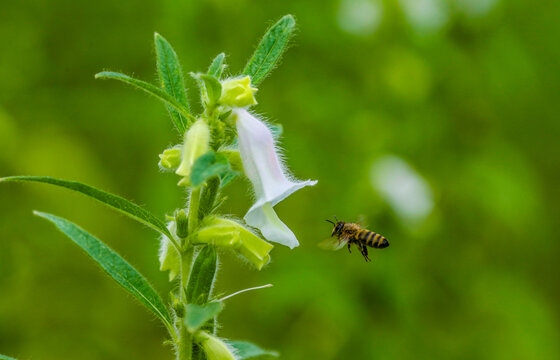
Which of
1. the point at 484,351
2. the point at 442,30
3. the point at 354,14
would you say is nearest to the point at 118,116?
the point at 354,14

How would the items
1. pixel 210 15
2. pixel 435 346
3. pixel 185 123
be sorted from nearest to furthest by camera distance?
pixel 185 123
pixel 435 346
pixel 210 15

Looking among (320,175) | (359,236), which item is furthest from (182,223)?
(320,175)

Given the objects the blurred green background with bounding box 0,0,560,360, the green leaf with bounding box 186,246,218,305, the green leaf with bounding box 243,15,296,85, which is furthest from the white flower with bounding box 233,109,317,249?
the blurred green background with bounding box 0,0,560,360

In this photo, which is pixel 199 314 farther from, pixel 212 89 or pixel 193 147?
pixel 212 89

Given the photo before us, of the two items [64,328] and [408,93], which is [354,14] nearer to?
[408,93]

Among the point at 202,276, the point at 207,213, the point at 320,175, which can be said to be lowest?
the point at 202,276

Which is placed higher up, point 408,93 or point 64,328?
point 408,93

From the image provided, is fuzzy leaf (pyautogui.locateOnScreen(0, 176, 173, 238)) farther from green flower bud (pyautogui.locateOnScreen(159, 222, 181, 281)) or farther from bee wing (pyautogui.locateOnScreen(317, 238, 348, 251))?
bee wing (pyautogui.locateOnScreen(317, 238, 348, 251))

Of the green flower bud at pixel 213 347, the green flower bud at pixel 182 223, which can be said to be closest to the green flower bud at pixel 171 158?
the green flower bud at pixel 182 223
